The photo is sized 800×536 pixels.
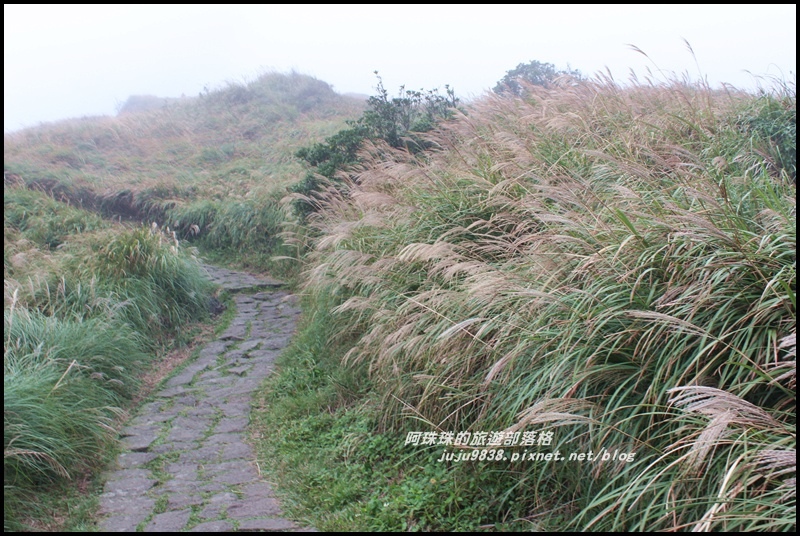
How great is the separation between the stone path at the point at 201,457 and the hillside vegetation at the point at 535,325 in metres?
0.26

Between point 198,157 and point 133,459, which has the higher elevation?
point 198,157

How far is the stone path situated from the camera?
3629mm

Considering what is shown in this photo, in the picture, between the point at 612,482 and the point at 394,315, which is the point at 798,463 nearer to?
the point at 612,482

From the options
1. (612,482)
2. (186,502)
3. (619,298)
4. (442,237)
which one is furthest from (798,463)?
(186,502)

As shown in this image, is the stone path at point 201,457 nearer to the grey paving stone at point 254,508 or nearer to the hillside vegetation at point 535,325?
the grey paving stone at point 254,508

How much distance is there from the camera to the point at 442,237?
15.9 feet

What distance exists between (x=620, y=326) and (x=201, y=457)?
330 cm

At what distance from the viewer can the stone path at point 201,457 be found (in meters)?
3.63

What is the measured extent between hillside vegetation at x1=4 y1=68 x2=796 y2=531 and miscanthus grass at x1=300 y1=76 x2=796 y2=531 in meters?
0.02

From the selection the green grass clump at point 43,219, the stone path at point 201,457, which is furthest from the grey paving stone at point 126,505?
the green grass clump at point 43,219

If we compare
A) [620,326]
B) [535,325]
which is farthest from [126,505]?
[620,326]

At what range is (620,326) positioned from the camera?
124 inches

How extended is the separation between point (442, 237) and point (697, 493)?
284cm

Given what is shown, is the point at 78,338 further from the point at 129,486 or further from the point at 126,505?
the point at 126,505
